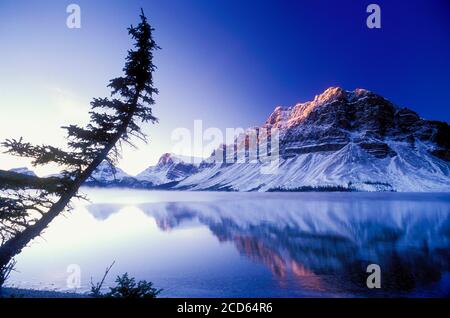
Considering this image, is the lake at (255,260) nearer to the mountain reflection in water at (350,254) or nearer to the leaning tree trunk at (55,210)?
the mountain reflection in water at (350,254)

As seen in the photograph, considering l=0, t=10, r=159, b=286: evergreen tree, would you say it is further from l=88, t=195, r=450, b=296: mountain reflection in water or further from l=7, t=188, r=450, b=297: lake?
l=88, t=195, r=450, b=296: mountain reflection in water

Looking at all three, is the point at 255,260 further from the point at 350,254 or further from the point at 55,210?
the point at 55,210

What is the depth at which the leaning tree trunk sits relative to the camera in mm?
10873

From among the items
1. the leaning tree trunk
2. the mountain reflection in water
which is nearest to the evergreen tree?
the leaning tree trunk

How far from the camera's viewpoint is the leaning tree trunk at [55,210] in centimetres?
1087

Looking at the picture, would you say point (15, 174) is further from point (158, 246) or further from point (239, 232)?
point (239, 232)

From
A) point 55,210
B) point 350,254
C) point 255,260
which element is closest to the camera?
point 55,210

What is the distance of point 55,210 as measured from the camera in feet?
38.0

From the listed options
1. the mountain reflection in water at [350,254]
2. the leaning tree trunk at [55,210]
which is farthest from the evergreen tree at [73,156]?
the mountain reflection in water at [350,254]

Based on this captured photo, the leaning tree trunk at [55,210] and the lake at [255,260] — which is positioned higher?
the leaning tree trunk at [55,210]

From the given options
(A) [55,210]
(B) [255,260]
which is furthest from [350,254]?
(A) [55,210]
